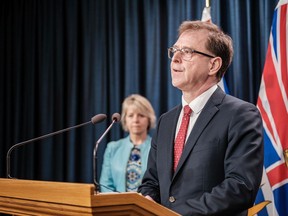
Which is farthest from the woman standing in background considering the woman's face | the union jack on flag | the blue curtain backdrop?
the union jack on flag

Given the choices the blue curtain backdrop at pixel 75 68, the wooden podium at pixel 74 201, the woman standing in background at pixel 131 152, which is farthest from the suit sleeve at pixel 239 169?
the blue curtain backdrop at pixel 75 68

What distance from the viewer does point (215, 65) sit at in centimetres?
237

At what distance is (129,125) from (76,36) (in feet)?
5.30

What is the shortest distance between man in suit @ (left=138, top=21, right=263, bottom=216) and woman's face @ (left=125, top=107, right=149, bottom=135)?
5.85 ft

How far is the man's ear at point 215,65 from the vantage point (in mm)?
2359

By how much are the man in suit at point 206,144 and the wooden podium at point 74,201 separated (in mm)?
461

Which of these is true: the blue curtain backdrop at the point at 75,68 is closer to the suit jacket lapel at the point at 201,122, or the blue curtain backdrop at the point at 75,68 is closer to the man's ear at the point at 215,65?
the man's ear at the point at 215,65

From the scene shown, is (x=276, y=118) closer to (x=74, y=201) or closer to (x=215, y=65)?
(x=215, y=65)

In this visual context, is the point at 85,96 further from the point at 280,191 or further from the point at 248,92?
the point at 280,191

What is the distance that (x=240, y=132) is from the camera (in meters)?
2.08

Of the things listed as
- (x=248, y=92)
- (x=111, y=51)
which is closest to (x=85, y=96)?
(x=111, y=51)

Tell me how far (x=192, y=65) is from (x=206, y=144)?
405 millimetres

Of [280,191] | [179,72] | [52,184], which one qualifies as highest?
[179,72]

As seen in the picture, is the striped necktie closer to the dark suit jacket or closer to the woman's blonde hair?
the dark suit jacket
